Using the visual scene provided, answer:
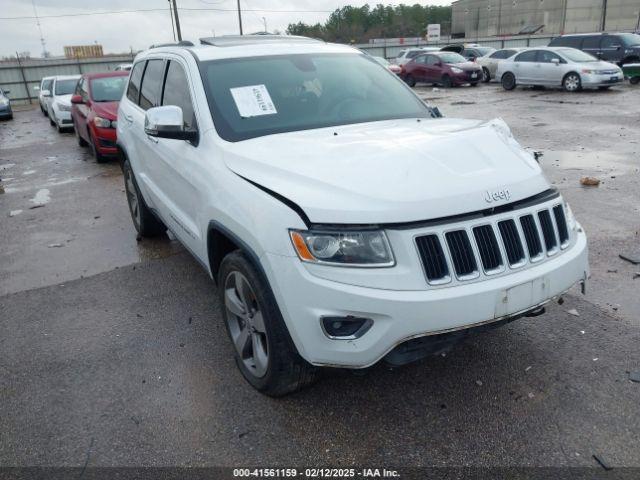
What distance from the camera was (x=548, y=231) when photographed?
8.96 ft

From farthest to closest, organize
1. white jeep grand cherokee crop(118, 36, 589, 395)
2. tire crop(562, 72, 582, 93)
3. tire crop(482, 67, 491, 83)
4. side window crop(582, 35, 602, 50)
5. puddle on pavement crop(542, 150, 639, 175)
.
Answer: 1. tire crop(482, 67, 491, 83)
2. side window crop(582, 35, 602, 50)
3. tire crop(562, 72, 582, 93)
4. puddle on pavement crop(542, 150, 639, 175)
5. white jeep grand cherokee crop(118, 36, 589, 395)

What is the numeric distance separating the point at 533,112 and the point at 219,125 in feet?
45.1

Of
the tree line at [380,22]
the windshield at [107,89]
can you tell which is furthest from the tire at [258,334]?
the tree line at [380,22]

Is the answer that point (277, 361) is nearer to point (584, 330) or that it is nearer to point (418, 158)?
point (418, 158)

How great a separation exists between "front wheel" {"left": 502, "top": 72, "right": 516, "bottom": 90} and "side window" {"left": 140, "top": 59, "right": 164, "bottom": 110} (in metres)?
19.1

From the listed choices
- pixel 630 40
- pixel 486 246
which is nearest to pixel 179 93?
pixel 486 246

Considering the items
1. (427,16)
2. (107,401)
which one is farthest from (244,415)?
(427,16)

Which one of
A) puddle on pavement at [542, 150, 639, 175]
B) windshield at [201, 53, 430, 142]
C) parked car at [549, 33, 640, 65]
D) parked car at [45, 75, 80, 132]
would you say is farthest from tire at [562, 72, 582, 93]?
windshield at [201, 53, 430, 142]

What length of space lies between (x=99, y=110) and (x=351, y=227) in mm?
9548

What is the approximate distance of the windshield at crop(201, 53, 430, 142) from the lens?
3.43 m

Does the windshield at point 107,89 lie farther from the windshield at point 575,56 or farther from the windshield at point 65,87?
the windshield at point 575,56

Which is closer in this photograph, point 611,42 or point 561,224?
point 561,224

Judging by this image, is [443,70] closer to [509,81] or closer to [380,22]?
[509,81]

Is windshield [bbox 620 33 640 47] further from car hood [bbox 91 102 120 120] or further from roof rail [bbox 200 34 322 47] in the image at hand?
roof rail [bbox 200 34 322 47]
